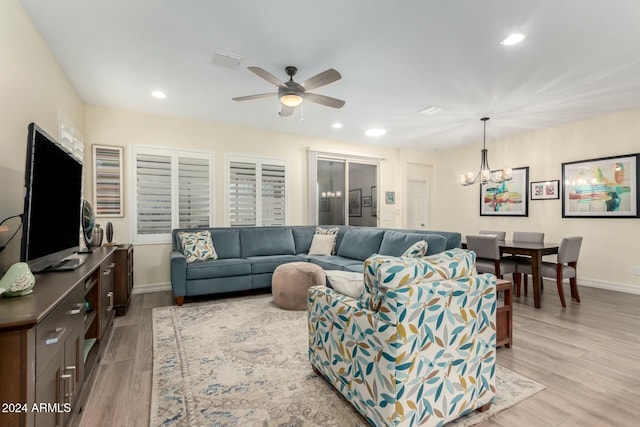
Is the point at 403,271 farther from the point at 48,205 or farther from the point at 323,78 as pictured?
the point at 48,205

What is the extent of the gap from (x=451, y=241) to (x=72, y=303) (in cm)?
340

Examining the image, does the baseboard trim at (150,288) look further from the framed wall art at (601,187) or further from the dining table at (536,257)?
the framed wall art at (601,187)

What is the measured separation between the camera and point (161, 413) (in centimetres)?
175

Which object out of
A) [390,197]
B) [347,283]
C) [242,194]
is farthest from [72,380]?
[390,197]

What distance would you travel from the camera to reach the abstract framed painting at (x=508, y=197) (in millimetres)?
5680

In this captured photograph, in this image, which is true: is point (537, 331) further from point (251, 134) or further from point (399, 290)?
point (251, 134)

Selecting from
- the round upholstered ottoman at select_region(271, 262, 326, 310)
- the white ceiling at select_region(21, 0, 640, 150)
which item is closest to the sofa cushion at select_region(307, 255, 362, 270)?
the round upholstered ottoman at select_region(271, 262, 326, 310)

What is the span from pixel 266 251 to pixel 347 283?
127 inches

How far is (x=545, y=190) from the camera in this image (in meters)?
5.38

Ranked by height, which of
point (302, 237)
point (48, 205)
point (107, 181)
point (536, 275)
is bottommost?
point (536, 275)

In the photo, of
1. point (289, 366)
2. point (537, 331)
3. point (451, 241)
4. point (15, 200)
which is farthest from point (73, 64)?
point (537, 331)

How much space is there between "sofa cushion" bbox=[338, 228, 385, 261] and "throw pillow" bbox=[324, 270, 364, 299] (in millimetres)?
2435

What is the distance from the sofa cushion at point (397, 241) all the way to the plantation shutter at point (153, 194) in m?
3.23

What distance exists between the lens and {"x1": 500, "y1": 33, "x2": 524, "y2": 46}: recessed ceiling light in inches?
102
